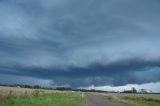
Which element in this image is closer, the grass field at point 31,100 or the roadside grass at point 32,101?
the roadside grass at point 32,101

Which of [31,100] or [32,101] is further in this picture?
[31,100]

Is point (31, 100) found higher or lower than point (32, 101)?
higher

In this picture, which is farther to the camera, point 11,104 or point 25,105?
point 25,105

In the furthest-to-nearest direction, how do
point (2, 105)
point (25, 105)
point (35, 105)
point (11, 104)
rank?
point (35, 105), point (25, 105), point (11, 104), point (2, 105)

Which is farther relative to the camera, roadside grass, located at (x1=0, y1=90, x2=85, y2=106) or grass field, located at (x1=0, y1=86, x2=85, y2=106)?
grass field, located at (x1=0, y1=86, x2=85, y2=106)

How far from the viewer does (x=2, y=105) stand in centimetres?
3077

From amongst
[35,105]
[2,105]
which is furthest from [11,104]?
[35,105]

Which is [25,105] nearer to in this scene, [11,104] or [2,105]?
[11,104]

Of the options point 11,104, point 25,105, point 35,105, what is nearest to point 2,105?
point 11,104

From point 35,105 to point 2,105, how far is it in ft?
30.1

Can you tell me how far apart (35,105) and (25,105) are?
3.62 m

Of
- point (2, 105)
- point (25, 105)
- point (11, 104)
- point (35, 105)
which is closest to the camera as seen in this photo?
point (2, 105)

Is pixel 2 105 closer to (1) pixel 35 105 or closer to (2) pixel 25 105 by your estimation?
(2) pixel 25 105

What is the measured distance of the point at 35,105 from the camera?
3956cm
